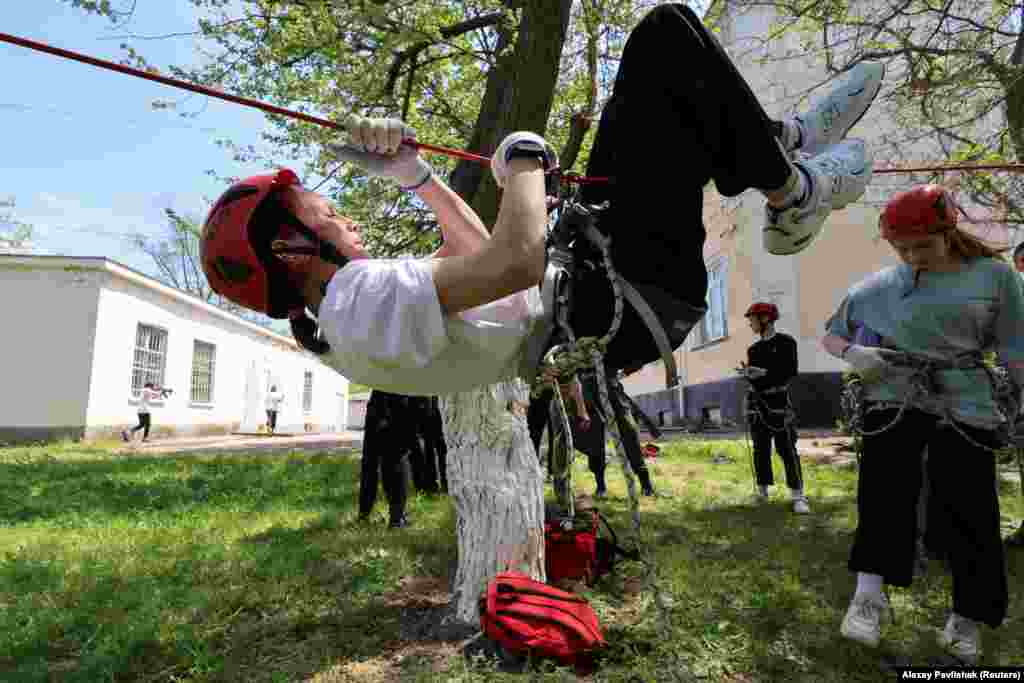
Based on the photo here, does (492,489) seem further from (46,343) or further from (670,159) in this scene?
(46,343)

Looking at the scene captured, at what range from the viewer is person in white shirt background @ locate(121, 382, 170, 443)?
15.3 metres

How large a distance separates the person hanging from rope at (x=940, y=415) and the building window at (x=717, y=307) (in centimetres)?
1170

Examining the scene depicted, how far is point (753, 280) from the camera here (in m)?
13.0

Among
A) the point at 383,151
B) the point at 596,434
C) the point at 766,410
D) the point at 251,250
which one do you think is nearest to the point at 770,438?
the point at 766,410

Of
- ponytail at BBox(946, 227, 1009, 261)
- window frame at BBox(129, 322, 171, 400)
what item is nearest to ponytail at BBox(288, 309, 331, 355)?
ponytail at BBox(946, 227, 1009, 261)

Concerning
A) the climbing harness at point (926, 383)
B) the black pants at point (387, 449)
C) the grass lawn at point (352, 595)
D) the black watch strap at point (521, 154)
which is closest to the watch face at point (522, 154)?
the black watch strap at point (521, 154)

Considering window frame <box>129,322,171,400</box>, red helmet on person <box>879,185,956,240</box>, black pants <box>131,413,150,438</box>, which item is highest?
window frame <box>129,322,171,400</box>

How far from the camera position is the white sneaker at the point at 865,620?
2857mm

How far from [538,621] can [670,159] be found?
7.07ft

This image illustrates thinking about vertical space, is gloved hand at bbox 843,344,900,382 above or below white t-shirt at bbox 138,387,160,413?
below

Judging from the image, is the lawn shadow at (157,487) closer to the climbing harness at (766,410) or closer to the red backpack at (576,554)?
the red backpack at (576,554)

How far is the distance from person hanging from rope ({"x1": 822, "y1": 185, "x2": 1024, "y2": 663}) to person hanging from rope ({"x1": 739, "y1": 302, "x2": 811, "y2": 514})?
110 inches

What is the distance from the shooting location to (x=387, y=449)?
4980mm

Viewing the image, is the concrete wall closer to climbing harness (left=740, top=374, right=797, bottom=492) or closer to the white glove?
climbing harness (left=740, top=374, right=797, bottom=492)
